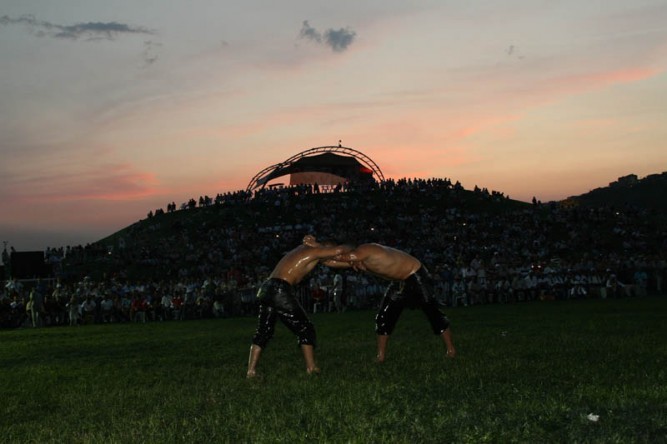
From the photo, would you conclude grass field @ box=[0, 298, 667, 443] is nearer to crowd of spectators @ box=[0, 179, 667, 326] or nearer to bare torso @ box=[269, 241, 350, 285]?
bare torso @ box=[269, 241, 350, 285]

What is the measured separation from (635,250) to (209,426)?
51771 millimetres

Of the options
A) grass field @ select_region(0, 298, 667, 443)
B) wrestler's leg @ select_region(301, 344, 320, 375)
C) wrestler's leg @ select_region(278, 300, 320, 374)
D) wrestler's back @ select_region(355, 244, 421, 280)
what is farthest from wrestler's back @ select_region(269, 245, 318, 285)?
grass field @ select_region(0, 298, 667, 443)

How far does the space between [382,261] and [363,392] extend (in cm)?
346

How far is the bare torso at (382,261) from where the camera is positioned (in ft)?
35.5

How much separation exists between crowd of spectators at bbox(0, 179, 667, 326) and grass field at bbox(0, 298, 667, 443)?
464cm

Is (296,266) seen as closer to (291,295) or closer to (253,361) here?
(291,295)

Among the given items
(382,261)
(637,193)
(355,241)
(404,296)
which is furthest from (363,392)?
(637,193)

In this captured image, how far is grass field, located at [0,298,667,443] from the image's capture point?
6.26 m

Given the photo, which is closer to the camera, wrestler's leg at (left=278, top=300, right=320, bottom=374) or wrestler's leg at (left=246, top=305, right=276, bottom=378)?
wrestler's leg at (left=278, top=300, right=320, bottom=374)

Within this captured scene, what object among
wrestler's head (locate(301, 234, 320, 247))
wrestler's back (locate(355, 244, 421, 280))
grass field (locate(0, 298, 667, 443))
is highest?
wrestler's head (locate(301, 234, 320, 247))

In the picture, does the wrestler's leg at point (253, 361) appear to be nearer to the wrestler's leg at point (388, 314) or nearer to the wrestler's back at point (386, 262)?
the wrestler's back at point (386, 262)

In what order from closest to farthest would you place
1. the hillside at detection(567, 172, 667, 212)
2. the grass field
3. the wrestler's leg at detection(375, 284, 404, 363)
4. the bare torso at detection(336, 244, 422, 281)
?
the grass field
the bare torso at detection(336, 244, 422, 281)
the wrestler's leg at detection(375, 284, 404, 363)
the hillside at detection(567, 172, 667, 212)

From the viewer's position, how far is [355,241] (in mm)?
14328

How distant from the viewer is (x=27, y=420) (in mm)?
8109
